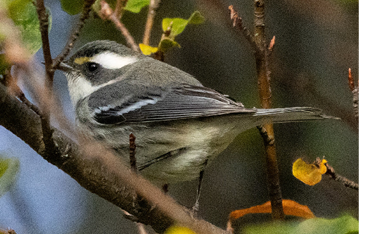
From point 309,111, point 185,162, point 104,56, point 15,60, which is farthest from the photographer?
point 104,56

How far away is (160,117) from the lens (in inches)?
33.2

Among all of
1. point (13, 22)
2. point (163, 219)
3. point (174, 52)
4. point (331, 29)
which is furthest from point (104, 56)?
point (331, 29)

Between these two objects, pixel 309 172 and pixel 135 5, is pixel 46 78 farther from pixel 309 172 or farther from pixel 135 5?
pixel 309 172

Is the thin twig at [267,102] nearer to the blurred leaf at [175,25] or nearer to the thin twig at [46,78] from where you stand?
the blurred leaf at [175,25]

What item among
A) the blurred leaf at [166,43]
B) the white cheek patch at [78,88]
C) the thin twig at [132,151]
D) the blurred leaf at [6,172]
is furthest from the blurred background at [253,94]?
the thin twig at [132,151]

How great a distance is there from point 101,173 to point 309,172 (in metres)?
0.41

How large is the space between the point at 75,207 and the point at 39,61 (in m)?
0.40

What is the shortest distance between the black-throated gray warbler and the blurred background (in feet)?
0.24

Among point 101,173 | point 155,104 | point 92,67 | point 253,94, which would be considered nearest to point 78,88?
point 92,67

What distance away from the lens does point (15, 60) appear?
0.62m

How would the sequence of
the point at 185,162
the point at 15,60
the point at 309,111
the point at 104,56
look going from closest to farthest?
the point at 15,60 < the point at 309,111 < the point at 185,162 < the point at 104,56

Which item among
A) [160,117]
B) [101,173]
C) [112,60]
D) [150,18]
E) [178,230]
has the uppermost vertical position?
[150,18]

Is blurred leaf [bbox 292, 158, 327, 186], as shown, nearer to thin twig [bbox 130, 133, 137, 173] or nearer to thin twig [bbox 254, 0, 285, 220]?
thin twig [bbox 254, 0, 285, 220]
